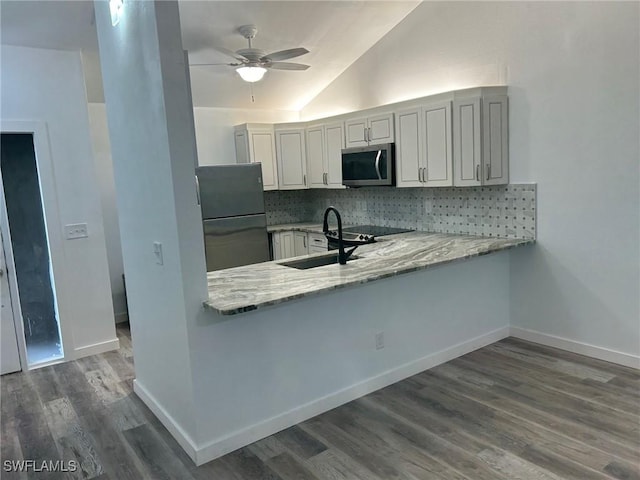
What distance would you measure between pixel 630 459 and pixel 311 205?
14.7 feet

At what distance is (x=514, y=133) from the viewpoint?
145 inches

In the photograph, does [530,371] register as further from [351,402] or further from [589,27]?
[589,27]

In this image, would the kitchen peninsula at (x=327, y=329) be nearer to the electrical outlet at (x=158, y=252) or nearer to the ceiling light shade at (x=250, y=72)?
the electrical outlet at (x=158, y=252)

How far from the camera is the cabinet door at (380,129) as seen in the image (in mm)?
4289

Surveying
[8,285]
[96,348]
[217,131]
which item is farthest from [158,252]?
[217,131]

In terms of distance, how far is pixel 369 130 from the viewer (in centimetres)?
451

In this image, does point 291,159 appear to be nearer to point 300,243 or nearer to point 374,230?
point 300,243

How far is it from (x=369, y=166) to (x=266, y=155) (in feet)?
4.87

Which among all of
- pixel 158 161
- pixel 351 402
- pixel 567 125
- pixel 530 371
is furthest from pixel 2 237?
pixel 567 125

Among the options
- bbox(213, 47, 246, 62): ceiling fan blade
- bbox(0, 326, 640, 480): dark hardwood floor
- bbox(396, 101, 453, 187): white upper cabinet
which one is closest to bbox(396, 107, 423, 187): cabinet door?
bbox(396, 101, 453, 187): white upper cabinet

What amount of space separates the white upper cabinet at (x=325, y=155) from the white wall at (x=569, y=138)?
4.13 ft

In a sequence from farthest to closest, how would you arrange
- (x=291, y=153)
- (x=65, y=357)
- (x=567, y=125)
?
(x=291, y=153)
(x=65, y=357)
(x=567, y=125)

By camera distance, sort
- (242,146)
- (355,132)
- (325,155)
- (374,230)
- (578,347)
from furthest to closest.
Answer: (242,146), (325,155), (374,230), (355,132), (578,347)

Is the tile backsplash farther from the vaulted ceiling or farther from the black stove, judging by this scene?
the vaulted ceiling
